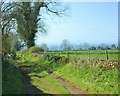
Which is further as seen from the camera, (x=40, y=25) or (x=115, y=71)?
(x=40, y=25)

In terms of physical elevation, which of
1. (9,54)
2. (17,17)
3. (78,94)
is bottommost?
(78,94)

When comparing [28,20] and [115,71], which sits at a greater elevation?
[28,20]

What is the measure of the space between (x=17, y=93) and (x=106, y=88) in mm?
4883

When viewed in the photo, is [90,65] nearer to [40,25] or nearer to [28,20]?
[28,20]

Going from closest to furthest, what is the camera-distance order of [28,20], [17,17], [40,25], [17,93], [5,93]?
[5,93], [17,93], [17,17], [28,20], [40,25]

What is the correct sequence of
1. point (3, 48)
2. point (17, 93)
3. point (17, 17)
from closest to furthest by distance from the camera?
point (17, 93)
point (3, 48)
point (17, 17)

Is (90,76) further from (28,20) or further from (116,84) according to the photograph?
(28,20)

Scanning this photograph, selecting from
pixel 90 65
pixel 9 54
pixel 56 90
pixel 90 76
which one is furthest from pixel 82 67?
pixel 9 54

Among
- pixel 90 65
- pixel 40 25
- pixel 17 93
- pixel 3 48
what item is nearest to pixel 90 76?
pixel 90 65

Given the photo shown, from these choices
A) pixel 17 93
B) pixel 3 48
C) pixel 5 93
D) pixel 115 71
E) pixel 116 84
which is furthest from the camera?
pixel 3 48

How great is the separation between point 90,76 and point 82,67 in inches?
88.5

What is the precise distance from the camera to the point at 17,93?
33.9ft

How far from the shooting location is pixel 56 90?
11539 mm

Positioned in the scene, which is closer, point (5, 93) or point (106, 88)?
point (5, 93)
